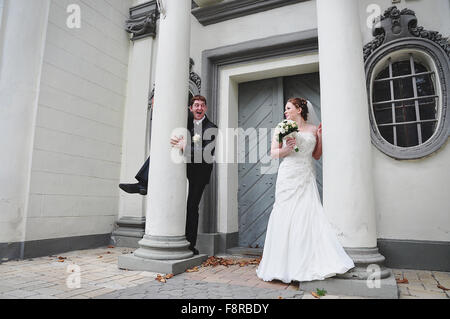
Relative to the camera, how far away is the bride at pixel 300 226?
3189mm

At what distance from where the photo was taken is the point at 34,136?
15.9 ft

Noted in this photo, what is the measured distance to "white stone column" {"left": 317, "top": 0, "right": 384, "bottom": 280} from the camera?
3.23 meters

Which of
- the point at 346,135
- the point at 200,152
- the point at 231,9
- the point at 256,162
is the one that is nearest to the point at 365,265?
the point at 346,135

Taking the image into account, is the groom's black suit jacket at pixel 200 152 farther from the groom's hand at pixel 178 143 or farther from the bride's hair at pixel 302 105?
the bride's hair at pixel 302 105

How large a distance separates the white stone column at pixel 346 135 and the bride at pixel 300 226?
7.3 inches

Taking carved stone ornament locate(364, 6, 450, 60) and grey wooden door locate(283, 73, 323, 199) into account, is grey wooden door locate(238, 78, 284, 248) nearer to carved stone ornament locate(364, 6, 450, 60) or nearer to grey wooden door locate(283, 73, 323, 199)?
grey wooden door locate(283, 73, 323, 199)

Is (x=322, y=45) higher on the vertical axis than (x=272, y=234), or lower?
higher

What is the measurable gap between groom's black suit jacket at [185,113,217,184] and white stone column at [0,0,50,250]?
2.44 meters

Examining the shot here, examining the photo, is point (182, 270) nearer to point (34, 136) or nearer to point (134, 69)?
point (34, 136)

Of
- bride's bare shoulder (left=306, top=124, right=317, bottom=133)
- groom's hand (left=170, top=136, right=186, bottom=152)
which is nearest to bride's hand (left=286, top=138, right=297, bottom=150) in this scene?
bride's bare shoulder (left=306, top=124, right=317, bottom=133)

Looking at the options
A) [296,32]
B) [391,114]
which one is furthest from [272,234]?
[296,32]

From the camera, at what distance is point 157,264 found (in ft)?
12.5

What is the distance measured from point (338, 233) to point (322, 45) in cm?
206

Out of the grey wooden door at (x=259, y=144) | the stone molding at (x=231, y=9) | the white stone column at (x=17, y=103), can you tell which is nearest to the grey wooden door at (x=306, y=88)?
the grey wooden door at (x=259, y=144)
